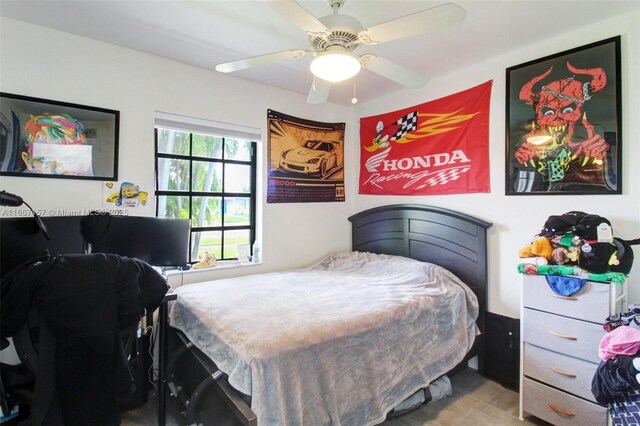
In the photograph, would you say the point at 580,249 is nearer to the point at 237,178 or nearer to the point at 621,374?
the point at 621,374

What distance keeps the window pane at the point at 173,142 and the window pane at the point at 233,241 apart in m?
0.92

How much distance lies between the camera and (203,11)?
2020 mm

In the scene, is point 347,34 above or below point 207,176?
above

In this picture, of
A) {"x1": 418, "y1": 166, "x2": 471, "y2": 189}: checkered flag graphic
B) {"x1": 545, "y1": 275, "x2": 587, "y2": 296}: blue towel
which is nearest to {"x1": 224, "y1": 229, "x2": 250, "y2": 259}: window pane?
{"x1": 418, "y1": 166, "x2": 471, "y2": 189}: checkered flag graphic

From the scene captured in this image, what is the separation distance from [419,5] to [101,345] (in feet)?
7.88

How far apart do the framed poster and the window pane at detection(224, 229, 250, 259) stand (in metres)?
1.17

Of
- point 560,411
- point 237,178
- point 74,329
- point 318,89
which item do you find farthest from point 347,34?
point 560,411

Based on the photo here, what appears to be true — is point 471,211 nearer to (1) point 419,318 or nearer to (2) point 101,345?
(1) point 419,318

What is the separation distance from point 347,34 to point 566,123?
179 cm

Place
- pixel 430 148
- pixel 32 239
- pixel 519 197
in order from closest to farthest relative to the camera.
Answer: pixel 32 239, pixel 519 197, pixel 430 148

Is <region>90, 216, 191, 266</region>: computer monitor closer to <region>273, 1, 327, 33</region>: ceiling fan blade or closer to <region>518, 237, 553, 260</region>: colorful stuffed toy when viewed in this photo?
<region>273, 1, 327, 33</region>: ceiling fan blade

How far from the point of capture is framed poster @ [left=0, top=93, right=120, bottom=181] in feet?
6.91

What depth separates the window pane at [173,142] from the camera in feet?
9.61

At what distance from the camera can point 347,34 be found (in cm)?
161
